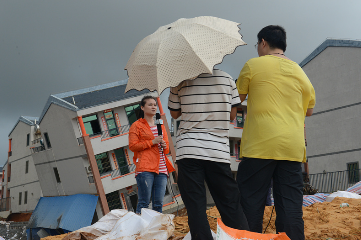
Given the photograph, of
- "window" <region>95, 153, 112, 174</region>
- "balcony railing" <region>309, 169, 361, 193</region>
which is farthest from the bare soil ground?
"window" <region>95, 153, 112, 174</region>

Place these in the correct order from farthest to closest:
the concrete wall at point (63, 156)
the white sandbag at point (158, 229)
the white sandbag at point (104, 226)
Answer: the concrete wall at point (63, 156) < the white sandbag at point (104, 226) < the white sandbag at point (158, 229)

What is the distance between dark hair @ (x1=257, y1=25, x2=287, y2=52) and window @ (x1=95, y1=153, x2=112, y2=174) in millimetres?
27281

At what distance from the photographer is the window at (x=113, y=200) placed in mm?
29672

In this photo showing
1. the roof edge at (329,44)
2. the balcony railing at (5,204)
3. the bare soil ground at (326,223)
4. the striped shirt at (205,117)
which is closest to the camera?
the striped shirt at (205,117)

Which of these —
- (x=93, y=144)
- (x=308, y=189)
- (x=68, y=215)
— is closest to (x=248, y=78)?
(x=308, y=189)

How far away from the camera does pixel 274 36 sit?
11.6ft

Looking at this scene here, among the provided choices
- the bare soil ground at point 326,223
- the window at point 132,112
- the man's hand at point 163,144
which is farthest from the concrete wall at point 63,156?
the bare soil ground at point 326,223

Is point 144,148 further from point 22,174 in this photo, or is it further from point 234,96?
point 22,174

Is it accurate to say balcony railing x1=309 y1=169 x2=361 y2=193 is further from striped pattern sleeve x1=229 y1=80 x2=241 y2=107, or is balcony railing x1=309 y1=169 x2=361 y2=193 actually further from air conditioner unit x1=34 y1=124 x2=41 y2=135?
air conditioner unit x1=34 y1=124 x2=41 y2=135

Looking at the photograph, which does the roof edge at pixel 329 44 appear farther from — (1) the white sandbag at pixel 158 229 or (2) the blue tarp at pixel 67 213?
(1) the white sandbag at pixel 158 229

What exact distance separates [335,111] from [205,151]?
22.7m

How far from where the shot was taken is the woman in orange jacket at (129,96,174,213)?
5250mm

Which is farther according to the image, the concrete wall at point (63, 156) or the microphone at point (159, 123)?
the concrete wall at point (63, 156)

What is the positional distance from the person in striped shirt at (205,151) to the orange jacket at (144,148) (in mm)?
2149
